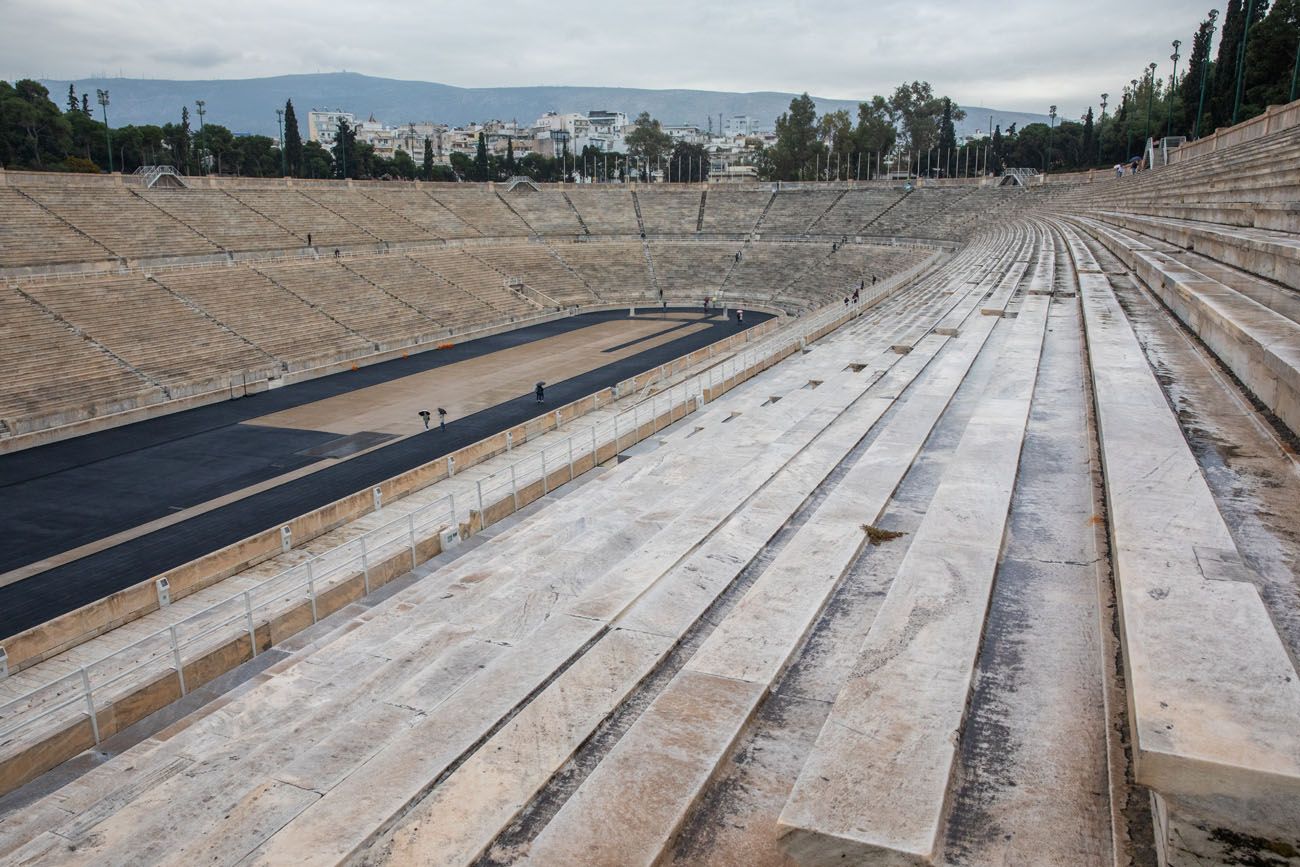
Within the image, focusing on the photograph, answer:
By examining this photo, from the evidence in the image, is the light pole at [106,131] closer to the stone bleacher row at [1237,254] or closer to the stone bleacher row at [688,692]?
the stone bleacher row at [1237,254]

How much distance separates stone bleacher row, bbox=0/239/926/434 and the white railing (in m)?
18.5

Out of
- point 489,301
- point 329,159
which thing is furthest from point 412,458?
point 329,159

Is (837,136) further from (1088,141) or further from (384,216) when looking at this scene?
(384,216)

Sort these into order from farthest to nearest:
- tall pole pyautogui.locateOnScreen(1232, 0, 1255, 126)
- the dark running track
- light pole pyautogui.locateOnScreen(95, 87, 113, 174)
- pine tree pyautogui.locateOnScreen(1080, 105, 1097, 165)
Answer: pine tree pyautogui.locateOnScreen(1080, 105, 1097, 165)
light pole pyautogui.locateOnScreen(95, 87, 113, 174)
tall pole pyautogui.locateOnScreen(1232, 0, 1255, 126)
the dark running track

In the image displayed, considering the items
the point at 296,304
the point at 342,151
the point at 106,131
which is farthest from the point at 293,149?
the point at 296,304

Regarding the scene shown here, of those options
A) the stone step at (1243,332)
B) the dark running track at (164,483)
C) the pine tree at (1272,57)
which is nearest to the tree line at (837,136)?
the pine tree at (1272,57)

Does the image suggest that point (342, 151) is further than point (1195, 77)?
Yes

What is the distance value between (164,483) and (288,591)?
14.5 m

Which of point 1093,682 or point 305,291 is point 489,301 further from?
point 1093,682

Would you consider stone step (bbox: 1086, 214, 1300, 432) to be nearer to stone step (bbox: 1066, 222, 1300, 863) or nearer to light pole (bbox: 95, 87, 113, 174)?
stone step (bbox: 1066, 222, 1300, 863)

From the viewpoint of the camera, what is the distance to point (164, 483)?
2100 centimetres

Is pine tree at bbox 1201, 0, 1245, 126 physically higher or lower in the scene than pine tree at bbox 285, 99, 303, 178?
Answer: higher

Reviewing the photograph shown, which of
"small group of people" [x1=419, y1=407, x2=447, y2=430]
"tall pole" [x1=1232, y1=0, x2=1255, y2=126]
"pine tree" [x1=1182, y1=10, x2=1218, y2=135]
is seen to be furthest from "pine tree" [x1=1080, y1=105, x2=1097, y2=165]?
"small group of people" [x1=419, y1=407, x2=447, y2=430]

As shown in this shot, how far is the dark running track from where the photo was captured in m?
15.9
